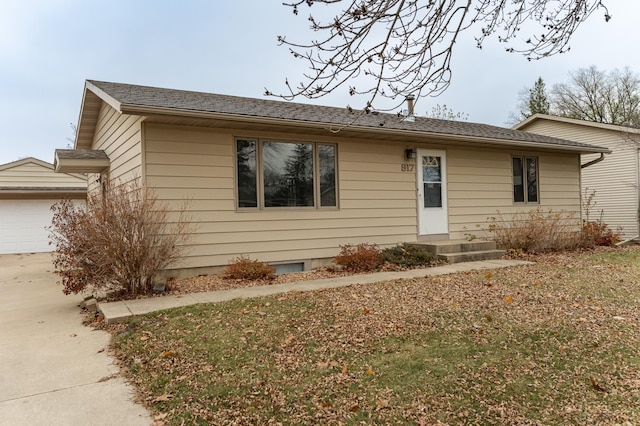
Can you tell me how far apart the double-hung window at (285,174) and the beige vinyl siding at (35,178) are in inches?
455

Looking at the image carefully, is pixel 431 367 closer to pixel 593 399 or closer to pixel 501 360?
pixel 501 360

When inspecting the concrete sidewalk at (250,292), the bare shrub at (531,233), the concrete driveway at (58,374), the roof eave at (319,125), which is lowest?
the concrete driveway at (58,374)

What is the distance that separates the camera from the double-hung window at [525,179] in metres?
11.1

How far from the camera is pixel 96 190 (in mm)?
11734

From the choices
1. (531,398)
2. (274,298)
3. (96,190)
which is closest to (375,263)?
(274,298)

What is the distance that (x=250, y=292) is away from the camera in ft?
19.4

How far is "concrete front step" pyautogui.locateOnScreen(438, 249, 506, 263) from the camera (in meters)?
8.42

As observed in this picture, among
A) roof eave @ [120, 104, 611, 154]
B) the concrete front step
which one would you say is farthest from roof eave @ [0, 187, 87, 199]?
the concrete front step

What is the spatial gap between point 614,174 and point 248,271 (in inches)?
574

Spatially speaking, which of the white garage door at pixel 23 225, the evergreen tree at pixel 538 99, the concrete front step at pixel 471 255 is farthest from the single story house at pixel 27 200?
the evergreen tree at pixel 538 99

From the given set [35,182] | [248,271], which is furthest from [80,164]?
[35,182]

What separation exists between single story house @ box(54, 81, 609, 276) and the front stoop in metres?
0.70

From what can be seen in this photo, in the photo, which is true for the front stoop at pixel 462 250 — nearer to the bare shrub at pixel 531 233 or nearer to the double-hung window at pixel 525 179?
the bare shrub at pixel 531 233

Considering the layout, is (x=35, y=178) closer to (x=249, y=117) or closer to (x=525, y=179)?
(x=249, y=117)
